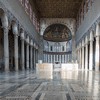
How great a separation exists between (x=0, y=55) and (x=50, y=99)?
73.8ft

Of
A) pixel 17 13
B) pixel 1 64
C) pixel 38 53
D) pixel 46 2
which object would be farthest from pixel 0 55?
pixel 38 53

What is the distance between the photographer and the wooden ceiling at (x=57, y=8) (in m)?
32.9

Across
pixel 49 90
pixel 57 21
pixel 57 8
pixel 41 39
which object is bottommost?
pixel 49 90

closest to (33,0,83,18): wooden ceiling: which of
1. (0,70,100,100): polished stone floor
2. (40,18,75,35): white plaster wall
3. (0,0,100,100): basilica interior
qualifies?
(0,0,100,100): basilica interior

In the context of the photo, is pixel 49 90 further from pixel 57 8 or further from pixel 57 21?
pixel 57 21

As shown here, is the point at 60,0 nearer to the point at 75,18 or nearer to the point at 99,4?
the point at 75,18

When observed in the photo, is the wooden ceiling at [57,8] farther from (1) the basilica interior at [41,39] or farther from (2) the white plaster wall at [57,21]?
(2) the white plaster wall at [57,21]

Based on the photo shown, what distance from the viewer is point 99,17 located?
18203 millimetres

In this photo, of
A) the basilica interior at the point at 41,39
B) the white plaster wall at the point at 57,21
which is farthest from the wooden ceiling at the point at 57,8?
the white plaster wall at the point at 57,21

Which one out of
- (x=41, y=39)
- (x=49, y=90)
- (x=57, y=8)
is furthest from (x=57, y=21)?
(x=49, y=90)

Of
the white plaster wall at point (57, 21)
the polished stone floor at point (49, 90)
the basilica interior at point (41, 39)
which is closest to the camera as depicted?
the polished stone floor at point (49, 90)

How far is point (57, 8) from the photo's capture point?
36.2 metres

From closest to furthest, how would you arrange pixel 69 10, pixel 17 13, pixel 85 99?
pixel 85 99
pixel 17 13
pixel 69 10

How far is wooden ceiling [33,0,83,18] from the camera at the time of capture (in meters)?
32.9
